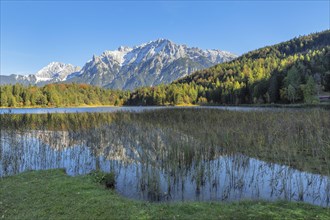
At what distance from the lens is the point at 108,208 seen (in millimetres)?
7188

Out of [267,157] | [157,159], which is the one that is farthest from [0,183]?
[267,157]

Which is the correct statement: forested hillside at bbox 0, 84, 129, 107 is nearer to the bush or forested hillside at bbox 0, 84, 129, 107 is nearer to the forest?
the forest

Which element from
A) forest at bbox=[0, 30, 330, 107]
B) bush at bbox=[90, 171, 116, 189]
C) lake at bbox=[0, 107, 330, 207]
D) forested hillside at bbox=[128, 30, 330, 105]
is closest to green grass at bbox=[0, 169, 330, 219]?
bush at bbox=[90, 171, 116, 189]

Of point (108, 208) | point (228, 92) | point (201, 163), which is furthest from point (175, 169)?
point (228, 92)

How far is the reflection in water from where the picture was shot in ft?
33.1

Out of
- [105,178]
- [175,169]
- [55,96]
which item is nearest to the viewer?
[105,178]

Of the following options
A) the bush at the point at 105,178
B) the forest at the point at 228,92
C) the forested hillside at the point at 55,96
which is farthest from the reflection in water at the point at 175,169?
the forested hillside at the point at 55,96

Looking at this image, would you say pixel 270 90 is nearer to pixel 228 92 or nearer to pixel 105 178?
pixel 228 92

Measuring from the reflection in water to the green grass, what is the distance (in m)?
2.06

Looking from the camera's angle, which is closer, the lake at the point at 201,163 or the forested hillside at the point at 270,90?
the lake at the point at 201,163

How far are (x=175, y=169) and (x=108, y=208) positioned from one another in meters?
5.13

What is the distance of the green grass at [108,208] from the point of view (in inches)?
264

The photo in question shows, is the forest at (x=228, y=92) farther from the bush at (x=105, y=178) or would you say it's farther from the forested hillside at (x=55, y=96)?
the bush at (x=105, y=178)

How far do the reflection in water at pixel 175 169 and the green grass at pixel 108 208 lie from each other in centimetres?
206
